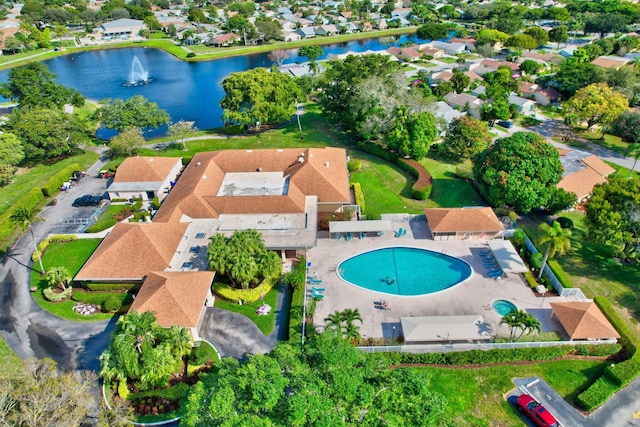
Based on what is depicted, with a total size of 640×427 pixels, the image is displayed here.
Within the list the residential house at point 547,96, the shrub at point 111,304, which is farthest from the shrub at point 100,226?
the residential house at point 547,96

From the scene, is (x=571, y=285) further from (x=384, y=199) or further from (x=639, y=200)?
(x=384, y=199)

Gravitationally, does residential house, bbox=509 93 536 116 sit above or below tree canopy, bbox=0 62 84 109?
below

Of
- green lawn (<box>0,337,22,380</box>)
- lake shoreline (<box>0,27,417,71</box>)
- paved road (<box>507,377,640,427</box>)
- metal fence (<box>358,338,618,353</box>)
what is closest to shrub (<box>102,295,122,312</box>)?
green lawn (<box>0,337,22,380</box>)

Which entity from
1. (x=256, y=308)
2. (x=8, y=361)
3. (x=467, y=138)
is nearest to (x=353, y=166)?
(x=467, y=138)

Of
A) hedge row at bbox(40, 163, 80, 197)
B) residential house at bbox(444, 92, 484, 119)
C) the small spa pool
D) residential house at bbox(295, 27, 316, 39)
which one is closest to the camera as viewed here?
the small spa pool

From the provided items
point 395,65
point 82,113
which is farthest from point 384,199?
point 82,113

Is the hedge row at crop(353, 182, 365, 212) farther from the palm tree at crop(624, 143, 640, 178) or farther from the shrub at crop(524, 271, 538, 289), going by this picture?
the palm tree at crop(624, 143, 640, 178)
